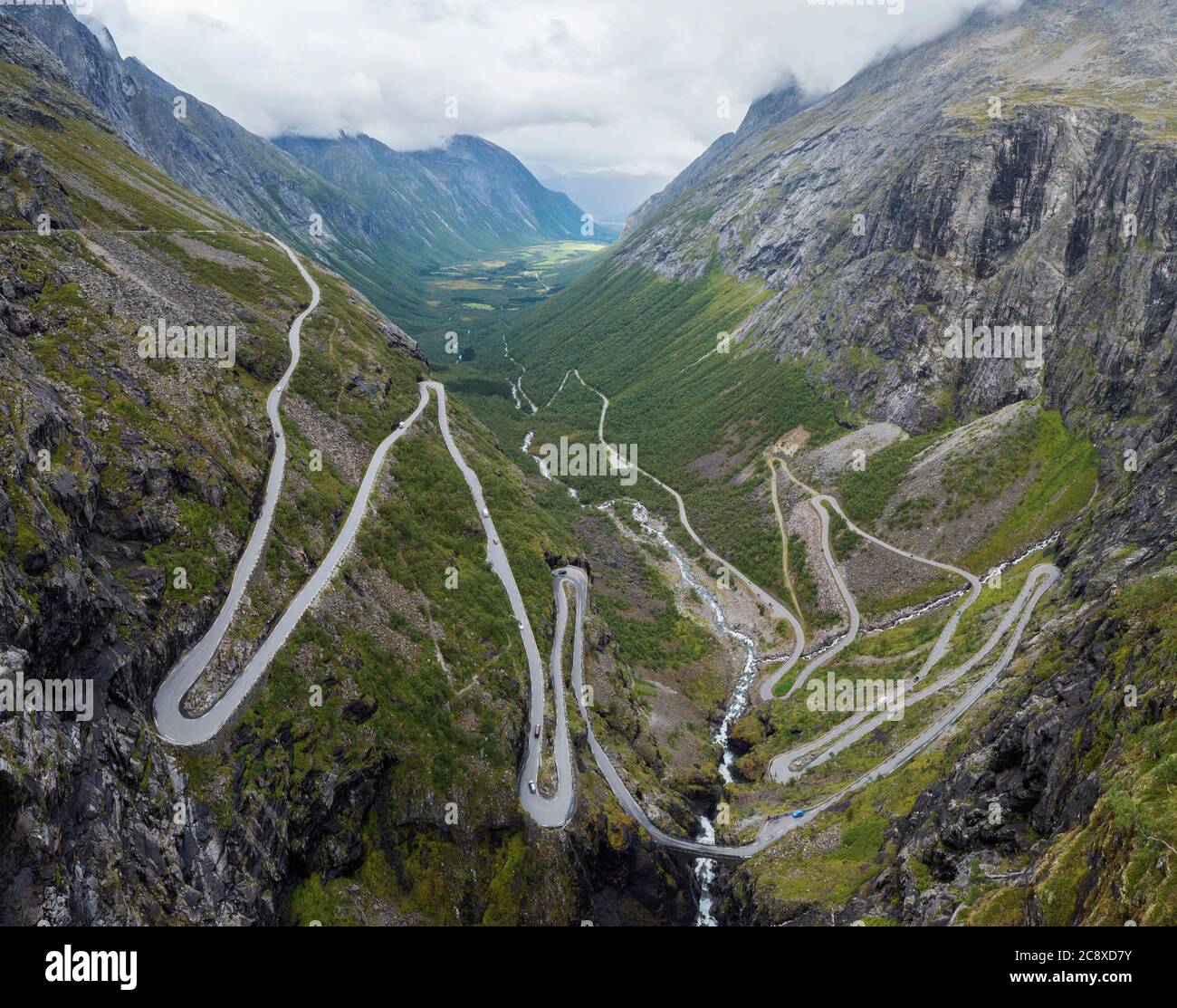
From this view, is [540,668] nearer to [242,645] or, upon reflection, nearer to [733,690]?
[242,645]

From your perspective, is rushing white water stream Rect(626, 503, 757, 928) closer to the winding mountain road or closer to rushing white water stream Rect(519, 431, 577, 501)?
the winding mountain road

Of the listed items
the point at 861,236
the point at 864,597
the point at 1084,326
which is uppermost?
the point at 861,236

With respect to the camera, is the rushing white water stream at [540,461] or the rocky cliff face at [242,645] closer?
the rocky cliff face at [242,645]

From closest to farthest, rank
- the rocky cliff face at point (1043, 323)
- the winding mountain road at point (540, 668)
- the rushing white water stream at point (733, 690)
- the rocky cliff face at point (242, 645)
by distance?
1. the rocky cliff face at point (242, 645)
2. the rocky cliff face at point (1043, 323)
3. the winding mountain road at point (540, 668)
4. the rushing white water stream at point (733, 690)

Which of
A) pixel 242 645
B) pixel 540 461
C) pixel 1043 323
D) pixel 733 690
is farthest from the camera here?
pixel 540 461

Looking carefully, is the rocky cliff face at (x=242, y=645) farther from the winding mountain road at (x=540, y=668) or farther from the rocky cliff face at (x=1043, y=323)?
the rocky cliff face at (x=1043, y=323)

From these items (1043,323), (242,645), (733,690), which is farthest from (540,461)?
(242,645)

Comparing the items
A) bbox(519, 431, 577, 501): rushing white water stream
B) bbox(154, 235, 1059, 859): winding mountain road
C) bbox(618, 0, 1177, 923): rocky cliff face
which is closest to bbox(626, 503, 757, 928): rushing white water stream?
bbox(154, 235, 1059, 859): winding mountain road

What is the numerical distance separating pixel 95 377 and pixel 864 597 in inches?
3909

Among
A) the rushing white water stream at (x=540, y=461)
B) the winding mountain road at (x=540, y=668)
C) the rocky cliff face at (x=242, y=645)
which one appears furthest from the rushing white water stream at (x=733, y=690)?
the rushing white water stream at (x=540, y=461)

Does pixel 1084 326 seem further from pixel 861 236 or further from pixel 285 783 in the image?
pixel 285 783

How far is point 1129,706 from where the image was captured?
37000mm

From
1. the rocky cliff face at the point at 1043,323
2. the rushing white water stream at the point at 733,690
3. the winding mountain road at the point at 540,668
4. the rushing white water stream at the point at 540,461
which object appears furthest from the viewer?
the rushing white water stream at the point at 540,461
